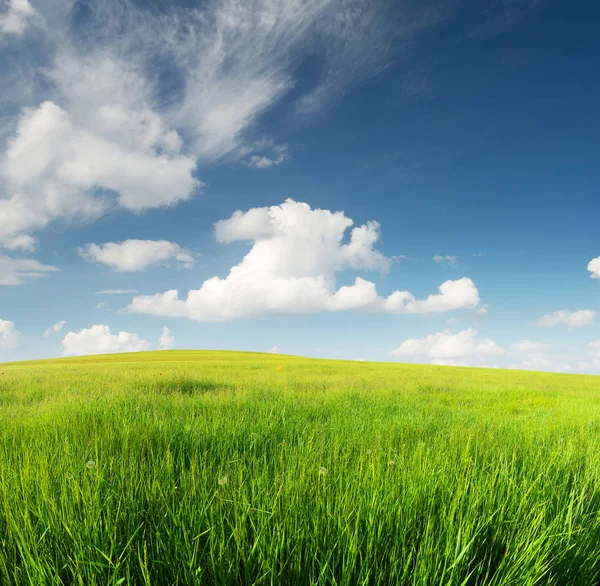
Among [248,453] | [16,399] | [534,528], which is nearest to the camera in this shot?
[534,528]

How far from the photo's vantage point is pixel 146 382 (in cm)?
1156

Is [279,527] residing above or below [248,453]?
above

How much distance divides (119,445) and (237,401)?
146 inches

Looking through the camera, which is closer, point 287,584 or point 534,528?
point 287,584

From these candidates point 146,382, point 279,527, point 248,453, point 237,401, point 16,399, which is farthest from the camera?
point 146,382

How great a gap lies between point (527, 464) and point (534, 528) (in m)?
1.99

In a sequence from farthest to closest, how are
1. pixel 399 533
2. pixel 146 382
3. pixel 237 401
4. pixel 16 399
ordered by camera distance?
pixel 146 382 < pixel 16 399 < pixel 237 401 < pixel 399 533

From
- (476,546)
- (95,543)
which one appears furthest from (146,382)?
(476,546)

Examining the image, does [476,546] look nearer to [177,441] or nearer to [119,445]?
[177,441]

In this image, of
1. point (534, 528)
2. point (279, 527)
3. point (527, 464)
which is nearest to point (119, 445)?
point (279, 527)

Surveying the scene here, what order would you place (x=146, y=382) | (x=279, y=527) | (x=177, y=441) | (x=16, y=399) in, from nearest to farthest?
1. (x=279, y=527)
2. (x=177, y=441)
3. (x=16, y=399)
4. (x=146, y=382)

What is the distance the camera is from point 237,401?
24.6 feet

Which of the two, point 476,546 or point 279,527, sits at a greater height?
point 279,527

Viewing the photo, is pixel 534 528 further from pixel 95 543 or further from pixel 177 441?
pixel 177 441
